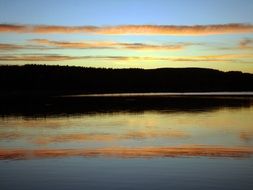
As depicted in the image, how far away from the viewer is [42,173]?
19172 mm

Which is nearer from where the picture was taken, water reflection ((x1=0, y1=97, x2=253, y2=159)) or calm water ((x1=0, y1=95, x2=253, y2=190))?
calm water ((x1=0, y1=95, x2=253, y2=190))

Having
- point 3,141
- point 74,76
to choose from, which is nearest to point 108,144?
point 3,141

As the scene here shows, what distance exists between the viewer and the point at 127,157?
22.8 metres

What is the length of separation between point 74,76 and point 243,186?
599 feet

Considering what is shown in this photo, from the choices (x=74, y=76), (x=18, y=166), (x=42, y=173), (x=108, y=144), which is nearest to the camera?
(x=42, y=173)

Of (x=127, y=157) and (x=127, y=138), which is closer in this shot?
(x=127, y=157)

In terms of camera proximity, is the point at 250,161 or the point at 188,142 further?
the point at 188,142

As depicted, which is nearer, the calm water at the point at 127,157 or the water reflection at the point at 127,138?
the calm water at the point at 127,157

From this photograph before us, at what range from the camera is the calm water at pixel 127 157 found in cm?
1756

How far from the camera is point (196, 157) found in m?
22.5

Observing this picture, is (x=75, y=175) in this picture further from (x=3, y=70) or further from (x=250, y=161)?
(x=3, y=70)

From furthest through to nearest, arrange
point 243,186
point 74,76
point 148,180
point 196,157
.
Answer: point 74,76
point 196,157
point 148,180
point 243,186

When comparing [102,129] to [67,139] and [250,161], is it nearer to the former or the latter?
[67,139]

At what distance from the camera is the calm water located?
691 inches
